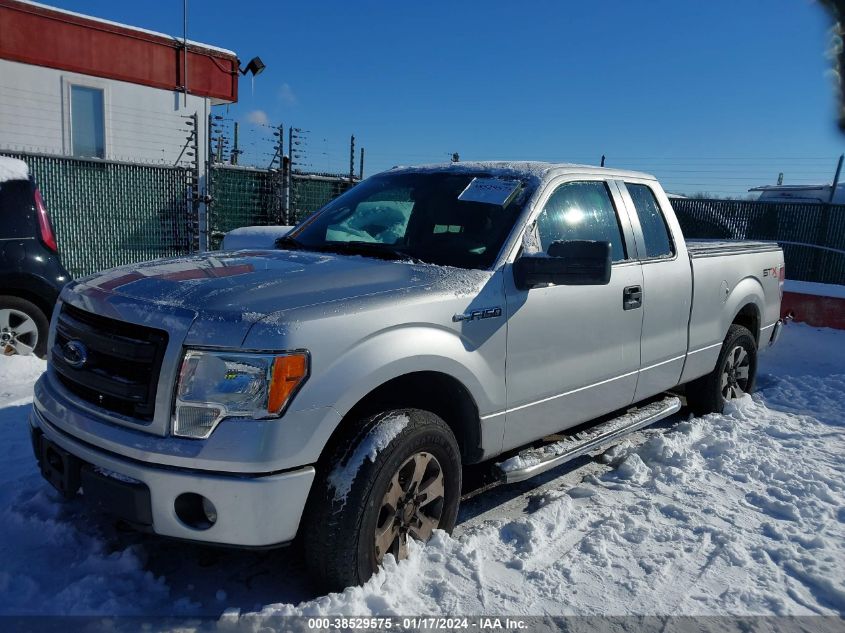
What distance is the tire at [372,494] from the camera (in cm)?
258

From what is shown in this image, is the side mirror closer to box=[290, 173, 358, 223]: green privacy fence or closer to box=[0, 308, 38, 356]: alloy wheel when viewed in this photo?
box=[0, 308, 38, 356]: alloy wheel

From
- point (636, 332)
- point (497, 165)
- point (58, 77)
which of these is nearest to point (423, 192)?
point (497, 165)

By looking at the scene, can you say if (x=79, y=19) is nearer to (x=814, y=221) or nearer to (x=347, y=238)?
(x=347, y=238)

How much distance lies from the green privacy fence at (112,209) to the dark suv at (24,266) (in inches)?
200

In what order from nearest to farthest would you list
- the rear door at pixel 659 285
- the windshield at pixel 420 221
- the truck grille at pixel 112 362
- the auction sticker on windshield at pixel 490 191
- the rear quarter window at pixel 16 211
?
the truck grille at pixel 112 362 < the windshield at pixel 420 221 < the auction sticker on windshield at pixel 490 191 < the rear door at pixel 659 285 < the rear quarter window at pixel 16 211

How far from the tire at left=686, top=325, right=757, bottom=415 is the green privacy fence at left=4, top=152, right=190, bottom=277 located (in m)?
9.26

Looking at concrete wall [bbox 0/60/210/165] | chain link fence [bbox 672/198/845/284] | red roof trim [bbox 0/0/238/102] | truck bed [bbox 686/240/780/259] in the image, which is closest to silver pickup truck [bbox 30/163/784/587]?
truck bed [bbox 686/240/780/259]

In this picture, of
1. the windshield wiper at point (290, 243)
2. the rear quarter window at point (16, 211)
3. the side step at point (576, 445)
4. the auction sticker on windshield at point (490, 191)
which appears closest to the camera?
the side step at point (576, 445)

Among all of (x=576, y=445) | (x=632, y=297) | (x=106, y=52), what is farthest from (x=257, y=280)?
(x=106, y=52)

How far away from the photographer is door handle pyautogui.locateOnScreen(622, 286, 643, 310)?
4.04m

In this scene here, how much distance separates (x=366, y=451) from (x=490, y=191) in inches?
67.0

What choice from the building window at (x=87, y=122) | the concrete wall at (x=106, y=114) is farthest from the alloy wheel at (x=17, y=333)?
the building window at (x=87, y=122)

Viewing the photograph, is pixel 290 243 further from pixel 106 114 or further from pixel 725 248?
pixel 106 114

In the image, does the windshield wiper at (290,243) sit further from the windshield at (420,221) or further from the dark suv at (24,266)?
the dark suv at (24,266)
